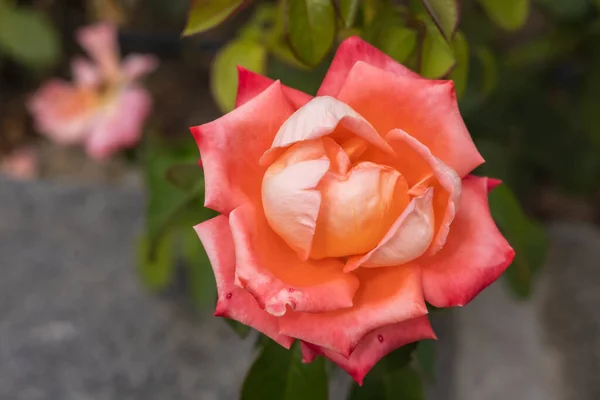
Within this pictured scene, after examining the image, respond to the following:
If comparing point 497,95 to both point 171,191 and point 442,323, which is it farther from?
point 171,191

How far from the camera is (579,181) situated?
1100mm

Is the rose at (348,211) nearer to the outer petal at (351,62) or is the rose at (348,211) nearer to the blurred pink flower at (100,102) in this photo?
the outer petal at (351,62)

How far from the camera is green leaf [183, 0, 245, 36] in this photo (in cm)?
43

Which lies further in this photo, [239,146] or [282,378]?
[282,378]

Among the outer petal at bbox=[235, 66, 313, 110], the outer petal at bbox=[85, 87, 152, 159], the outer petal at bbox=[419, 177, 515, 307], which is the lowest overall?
the outer petal at bbox=[85, 87, 152, 159]

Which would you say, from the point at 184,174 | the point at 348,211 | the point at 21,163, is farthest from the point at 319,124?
the point at 21,163

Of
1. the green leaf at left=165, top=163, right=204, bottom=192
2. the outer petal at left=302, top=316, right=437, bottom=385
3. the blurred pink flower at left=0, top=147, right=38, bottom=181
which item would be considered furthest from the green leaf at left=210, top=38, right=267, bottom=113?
the blurred pink flower at left=0, top=147, right=38, bottom=181

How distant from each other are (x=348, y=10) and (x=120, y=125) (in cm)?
65

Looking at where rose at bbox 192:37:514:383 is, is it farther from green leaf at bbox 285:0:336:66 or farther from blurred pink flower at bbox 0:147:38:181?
blurred pink flower at bbox 0:147:38:181

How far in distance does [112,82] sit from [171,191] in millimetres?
540

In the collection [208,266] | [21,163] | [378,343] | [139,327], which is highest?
[378,343]

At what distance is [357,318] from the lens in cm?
35

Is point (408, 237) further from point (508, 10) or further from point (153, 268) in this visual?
point (153, 268)

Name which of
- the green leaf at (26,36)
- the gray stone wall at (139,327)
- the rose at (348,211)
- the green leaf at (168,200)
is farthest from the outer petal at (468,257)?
the green leaf at (26,36)
